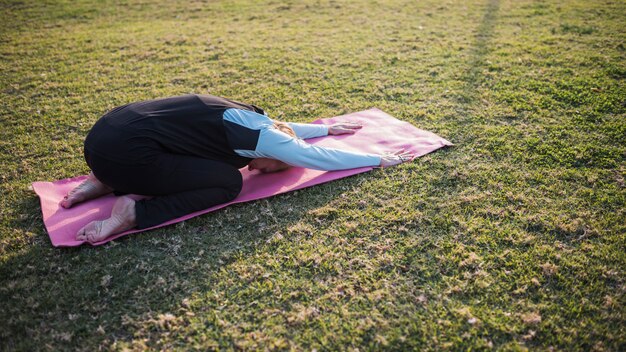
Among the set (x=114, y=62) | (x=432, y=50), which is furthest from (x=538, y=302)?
(x=114, y=62)

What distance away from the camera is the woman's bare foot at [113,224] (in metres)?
3.34

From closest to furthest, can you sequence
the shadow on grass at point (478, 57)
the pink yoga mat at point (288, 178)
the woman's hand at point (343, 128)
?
the pink yoga mat at point (288, 178), the woman's hand at point (343, 128), the shadow on grass at point (478, 57)

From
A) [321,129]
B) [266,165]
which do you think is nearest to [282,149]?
[266,165]

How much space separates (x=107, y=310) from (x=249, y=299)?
953 mm

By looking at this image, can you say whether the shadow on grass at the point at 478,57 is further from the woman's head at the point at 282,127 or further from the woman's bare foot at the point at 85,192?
the woman's bare foot at the point at 85,192

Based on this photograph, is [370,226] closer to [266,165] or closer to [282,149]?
[282,149]

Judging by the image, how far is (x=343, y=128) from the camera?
4.93 metres

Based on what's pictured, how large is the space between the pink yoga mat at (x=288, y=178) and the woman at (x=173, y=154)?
0.35 ft

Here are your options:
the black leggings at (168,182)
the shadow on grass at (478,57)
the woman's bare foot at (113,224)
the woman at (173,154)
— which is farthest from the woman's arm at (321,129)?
the woman's bare foot at (113,224)

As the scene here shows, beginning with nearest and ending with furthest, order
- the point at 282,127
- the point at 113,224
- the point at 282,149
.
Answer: the point at 113,224, the point at 282,149, the point at 282,127

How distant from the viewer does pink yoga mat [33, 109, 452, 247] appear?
3617 millimetres

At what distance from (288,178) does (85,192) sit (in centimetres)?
185

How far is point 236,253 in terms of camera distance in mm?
3311

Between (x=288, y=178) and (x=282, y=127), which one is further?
(x=288, y=178)
